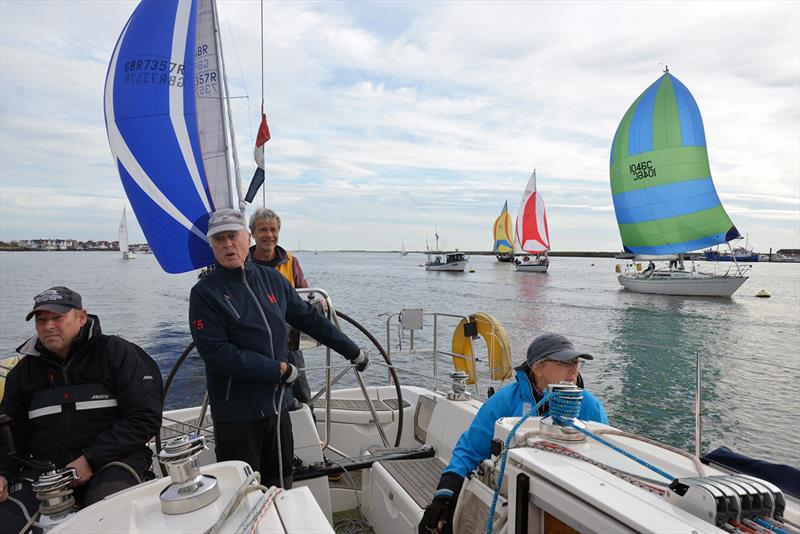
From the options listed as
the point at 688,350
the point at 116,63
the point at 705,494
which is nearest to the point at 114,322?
the point at 116,63

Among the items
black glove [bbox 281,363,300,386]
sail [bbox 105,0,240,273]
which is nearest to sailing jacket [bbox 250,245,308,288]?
black glove [bbox 281,363,300,386]

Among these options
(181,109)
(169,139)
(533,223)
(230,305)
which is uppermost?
(533,223)

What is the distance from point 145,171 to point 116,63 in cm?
142

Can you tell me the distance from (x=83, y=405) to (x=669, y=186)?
26115 millimetres

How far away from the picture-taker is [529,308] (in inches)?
859

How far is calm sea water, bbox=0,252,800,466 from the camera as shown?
749 cm

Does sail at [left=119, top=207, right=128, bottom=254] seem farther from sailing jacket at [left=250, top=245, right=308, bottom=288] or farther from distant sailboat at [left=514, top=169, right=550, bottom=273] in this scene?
sailing jacket at [left=250, top=245, right=308, bottom=288]

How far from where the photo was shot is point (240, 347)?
206cm

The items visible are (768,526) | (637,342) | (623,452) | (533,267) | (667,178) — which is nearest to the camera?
(768,526)

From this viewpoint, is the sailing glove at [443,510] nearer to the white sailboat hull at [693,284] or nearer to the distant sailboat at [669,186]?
the distant sailboat at [669,186]

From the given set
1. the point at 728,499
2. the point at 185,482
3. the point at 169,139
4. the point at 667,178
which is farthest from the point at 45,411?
the point at 667,178

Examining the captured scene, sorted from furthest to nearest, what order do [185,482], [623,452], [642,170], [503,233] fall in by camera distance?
[503,233], [642,170], [185,482], [623,452]

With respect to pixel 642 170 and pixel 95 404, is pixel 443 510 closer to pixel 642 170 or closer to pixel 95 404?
pixel 95 404

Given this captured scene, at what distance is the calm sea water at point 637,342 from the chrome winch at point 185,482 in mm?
1788
